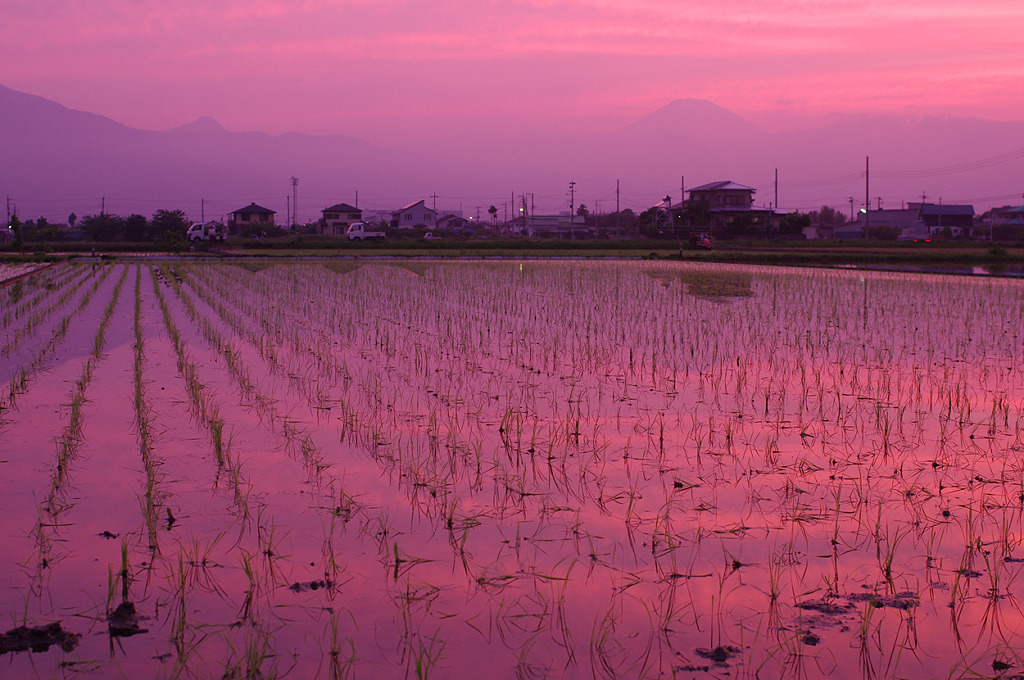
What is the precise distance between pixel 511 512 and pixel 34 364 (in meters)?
5.98

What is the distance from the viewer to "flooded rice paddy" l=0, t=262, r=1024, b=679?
262 cm

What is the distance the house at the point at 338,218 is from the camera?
244 feet

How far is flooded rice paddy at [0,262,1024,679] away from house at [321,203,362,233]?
219ft

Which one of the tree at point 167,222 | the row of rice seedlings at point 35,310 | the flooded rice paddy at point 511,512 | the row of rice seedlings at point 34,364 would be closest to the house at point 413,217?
the tree at point 167,222

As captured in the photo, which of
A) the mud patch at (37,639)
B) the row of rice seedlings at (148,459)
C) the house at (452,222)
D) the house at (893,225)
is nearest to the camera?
the mud patch at (37,639)

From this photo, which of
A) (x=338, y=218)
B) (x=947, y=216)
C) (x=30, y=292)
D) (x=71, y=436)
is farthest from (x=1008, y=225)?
(x=71, y=436)

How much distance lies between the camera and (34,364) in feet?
26.1

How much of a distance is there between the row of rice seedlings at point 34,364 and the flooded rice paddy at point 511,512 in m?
0.05

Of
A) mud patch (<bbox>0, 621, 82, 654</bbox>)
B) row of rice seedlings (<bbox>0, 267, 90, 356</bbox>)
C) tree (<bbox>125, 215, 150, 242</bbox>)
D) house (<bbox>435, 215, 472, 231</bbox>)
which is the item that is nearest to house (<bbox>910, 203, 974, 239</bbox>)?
house (<bbox>435, 215, 472, 231</bbox>)

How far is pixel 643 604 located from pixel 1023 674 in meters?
1.08

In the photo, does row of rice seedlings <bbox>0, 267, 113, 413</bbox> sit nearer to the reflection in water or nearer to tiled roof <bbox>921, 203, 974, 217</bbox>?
the reflection in water

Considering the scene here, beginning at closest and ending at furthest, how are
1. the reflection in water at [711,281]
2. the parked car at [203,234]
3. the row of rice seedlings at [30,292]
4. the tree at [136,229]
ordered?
Answer: 1. the row of rice seedlings at [30,292]
2. the reflection in water at [711,281]
3. the parked car at [203,234]
4. the tree at [136,229]

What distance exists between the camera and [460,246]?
154ft

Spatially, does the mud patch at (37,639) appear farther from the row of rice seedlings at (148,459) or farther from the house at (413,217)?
the house at (413,217)
